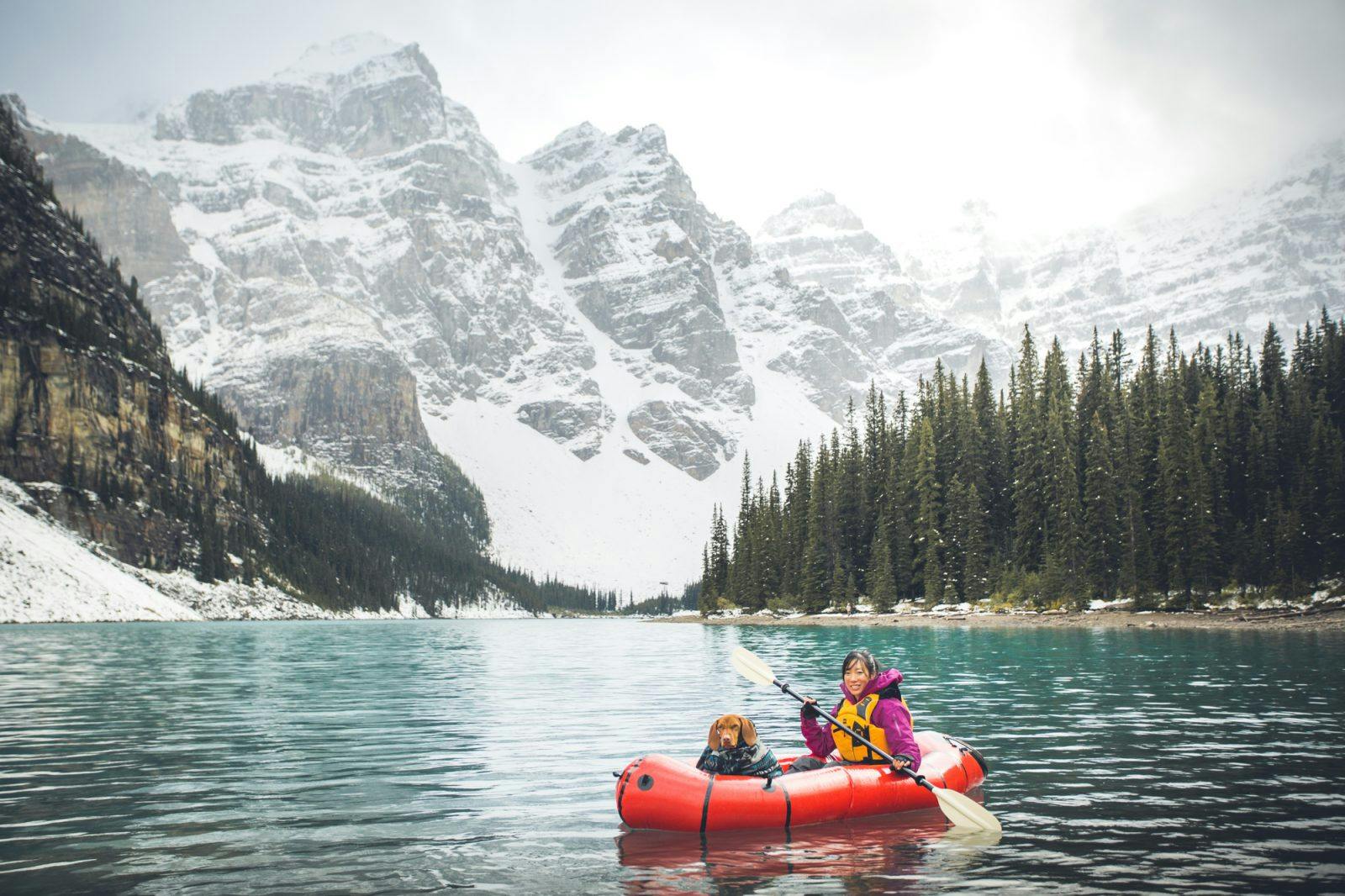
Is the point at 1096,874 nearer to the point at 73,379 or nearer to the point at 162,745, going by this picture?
the point at 162,745

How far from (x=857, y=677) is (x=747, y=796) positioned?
2.73 meters

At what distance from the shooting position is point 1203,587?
199ft

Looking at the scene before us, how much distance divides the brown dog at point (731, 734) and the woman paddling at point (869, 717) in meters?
1.33

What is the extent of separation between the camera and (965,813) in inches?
496

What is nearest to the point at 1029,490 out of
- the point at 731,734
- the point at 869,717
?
the point at 869,717

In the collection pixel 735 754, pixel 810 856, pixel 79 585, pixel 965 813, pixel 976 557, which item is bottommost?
pixel 810 856

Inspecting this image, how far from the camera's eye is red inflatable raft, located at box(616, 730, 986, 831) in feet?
41.3

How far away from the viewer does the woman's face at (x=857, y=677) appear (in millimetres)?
14320

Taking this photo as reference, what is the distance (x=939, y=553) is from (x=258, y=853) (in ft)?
246

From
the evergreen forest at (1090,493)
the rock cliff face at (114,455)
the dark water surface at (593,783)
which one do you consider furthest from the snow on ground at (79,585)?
the evergreen forest at (1090,493)

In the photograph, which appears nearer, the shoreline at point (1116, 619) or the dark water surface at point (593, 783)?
the dark water surface at point (593, 783)

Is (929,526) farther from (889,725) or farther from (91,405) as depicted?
(91,405)

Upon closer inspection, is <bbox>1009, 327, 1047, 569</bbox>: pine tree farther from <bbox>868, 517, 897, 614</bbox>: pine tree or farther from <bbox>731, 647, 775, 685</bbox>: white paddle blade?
<bbox>731, 647, 775, 685</bbox>: white paddle blade

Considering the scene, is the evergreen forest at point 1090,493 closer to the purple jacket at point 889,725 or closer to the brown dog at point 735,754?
the purple jacket at point 889,725
